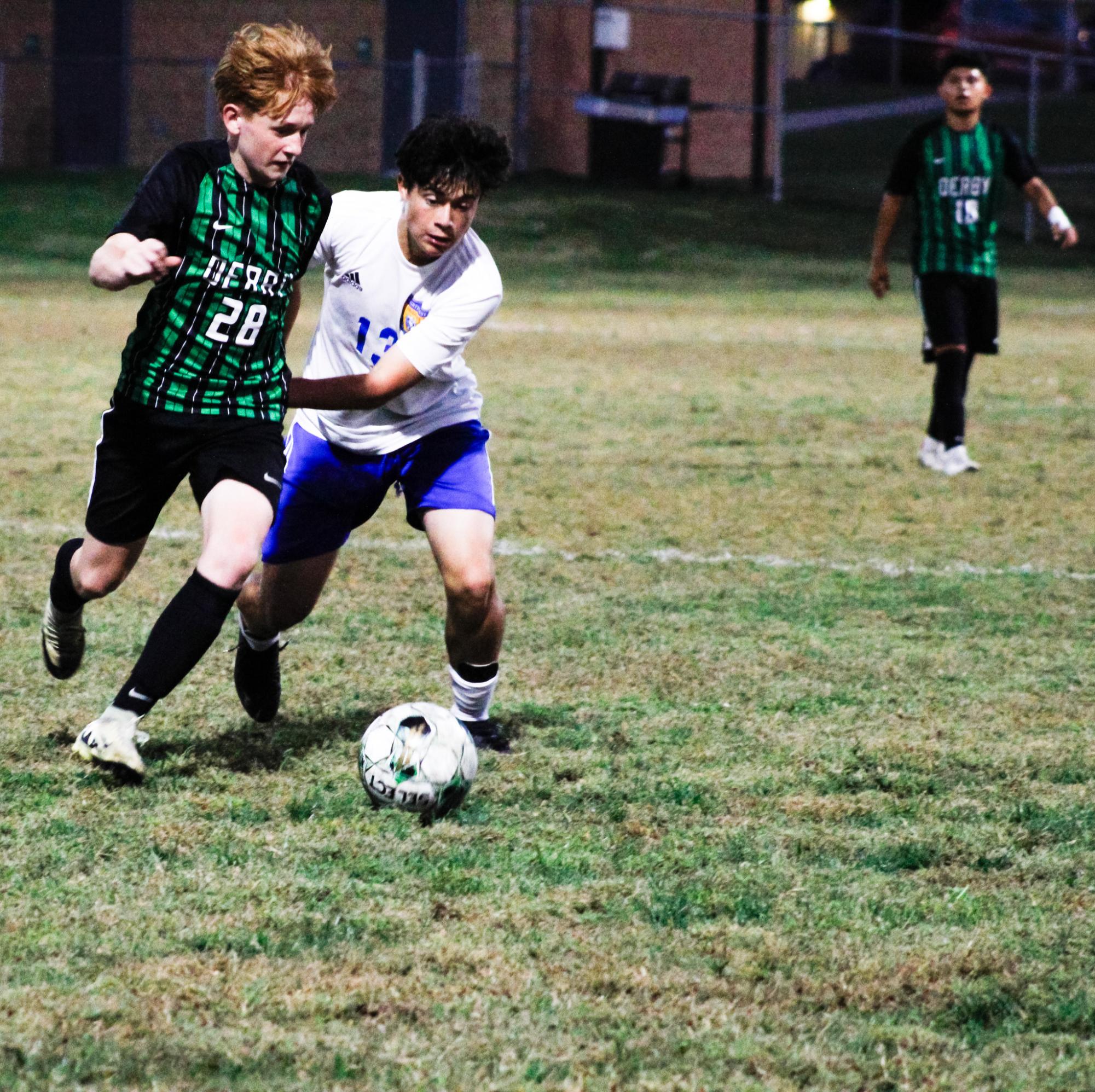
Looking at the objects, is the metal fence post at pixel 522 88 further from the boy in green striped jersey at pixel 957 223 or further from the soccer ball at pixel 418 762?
the soccer ball at pixel 418 762

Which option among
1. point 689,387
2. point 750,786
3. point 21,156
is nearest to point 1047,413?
point 689,387

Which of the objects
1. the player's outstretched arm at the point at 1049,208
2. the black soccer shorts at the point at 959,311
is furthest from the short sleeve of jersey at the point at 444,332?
the player's outstretched arm at the point at 1049,208

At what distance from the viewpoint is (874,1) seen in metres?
→ 37.9

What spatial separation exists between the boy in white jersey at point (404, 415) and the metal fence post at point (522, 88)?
2220 centimetres

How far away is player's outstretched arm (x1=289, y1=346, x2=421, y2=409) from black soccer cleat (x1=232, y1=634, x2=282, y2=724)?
0.74 m

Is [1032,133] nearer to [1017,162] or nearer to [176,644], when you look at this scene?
[1017,162]

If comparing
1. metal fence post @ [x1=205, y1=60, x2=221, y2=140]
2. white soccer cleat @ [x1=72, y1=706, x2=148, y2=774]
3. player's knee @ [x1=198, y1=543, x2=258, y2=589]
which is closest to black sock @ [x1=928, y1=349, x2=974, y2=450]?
player's knee @ [x1=198, y1=543, x2=258, y2=589]

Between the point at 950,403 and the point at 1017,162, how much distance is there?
1.35 metres

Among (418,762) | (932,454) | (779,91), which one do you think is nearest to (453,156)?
(418,762)

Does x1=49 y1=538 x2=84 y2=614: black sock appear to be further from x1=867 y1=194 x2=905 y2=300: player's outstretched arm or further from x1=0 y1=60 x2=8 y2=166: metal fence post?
x1=0 y1=60 x2=8 y2=166: metal fence post

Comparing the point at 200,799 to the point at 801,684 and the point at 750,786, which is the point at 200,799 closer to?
the point at 750,786

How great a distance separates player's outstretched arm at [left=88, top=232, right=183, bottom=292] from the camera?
385cm

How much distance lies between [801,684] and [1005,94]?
3358 centimetres

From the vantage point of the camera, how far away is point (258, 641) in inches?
189
